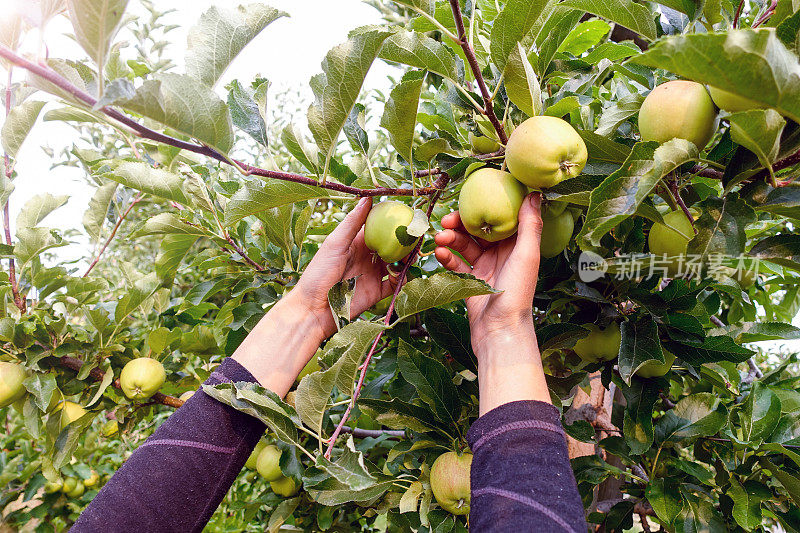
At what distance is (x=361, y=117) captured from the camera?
1.23 m

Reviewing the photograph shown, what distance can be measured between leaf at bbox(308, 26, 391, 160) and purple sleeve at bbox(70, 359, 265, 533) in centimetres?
67

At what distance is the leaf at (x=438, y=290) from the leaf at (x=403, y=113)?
327mm

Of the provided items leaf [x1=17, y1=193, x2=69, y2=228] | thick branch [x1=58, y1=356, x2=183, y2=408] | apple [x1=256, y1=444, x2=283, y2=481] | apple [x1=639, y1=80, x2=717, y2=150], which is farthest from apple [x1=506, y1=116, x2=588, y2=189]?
leaf [x1=17, y1=193, x2=69, y2=228]

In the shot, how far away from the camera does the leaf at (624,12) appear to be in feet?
3.24

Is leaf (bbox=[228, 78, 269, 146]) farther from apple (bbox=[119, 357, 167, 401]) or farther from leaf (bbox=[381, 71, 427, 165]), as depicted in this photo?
apple (bbox=[119, 357, 167, 401])

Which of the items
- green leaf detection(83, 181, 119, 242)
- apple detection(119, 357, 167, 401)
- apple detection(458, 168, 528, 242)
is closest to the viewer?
apple detection(458, 168, 528, 242)

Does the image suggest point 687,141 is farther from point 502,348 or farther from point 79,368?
point 79,368

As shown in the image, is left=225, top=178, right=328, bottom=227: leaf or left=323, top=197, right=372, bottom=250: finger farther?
left=323, top=197, right=372, bottom=250: finger

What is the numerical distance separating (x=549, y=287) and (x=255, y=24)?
919 mm

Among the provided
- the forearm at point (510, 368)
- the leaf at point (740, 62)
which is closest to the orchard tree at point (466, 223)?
the leaf at point (740, 62)

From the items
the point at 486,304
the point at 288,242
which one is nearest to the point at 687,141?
the point at 486,304

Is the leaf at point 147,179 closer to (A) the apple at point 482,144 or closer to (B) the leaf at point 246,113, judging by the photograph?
(B) the leaf at point 246,113

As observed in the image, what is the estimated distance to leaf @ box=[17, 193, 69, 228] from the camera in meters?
1.74

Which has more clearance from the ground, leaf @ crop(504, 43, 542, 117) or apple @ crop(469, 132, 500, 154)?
leaf @ crop(504, 43, 542, 117)
